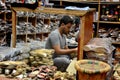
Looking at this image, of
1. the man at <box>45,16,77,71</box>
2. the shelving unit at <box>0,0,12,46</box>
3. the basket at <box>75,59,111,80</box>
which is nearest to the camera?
the basket at <box>75,59,111,80</box>

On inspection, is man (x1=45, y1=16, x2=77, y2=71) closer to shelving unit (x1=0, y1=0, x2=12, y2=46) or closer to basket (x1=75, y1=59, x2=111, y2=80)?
basket (x1=75, y1=59, x2=111, y2=80)

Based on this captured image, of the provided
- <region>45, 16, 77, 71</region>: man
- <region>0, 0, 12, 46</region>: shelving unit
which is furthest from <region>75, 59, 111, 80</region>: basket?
<region>0, 0, 12, 46</region>: shelving unit

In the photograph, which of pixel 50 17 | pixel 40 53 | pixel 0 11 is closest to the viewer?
pixel 40 53

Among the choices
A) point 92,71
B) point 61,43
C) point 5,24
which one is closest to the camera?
point 92,71

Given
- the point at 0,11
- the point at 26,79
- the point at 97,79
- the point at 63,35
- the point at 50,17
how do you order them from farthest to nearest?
the point at 50,17 → the point at 0,11 → the point at 63,35 → the point at 26,79 → the point at 97,79

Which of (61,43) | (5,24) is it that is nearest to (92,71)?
(61,43)

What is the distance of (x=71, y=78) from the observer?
2.25 m

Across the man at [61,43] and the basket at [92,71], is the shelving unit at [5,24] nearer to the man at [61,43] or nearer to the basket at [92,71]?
the man at [61,43]

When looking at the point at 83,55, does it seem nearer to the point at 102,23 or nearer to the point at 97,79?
the point at 97,79

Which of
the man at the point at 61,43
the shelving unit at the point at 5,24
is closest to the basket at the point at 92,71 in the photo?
the man at the point at 61,43

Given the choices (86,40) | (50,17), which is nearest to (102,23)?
→ (50,17)

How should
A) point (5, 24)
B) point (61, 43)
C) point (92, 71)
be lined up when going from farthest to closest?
point (5, 24), point (61, 43), point (92, 71)

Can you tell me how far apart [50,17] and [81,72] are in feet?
16.0

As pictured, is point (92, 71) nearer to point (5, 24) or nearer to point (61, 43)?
point (61, 43)
